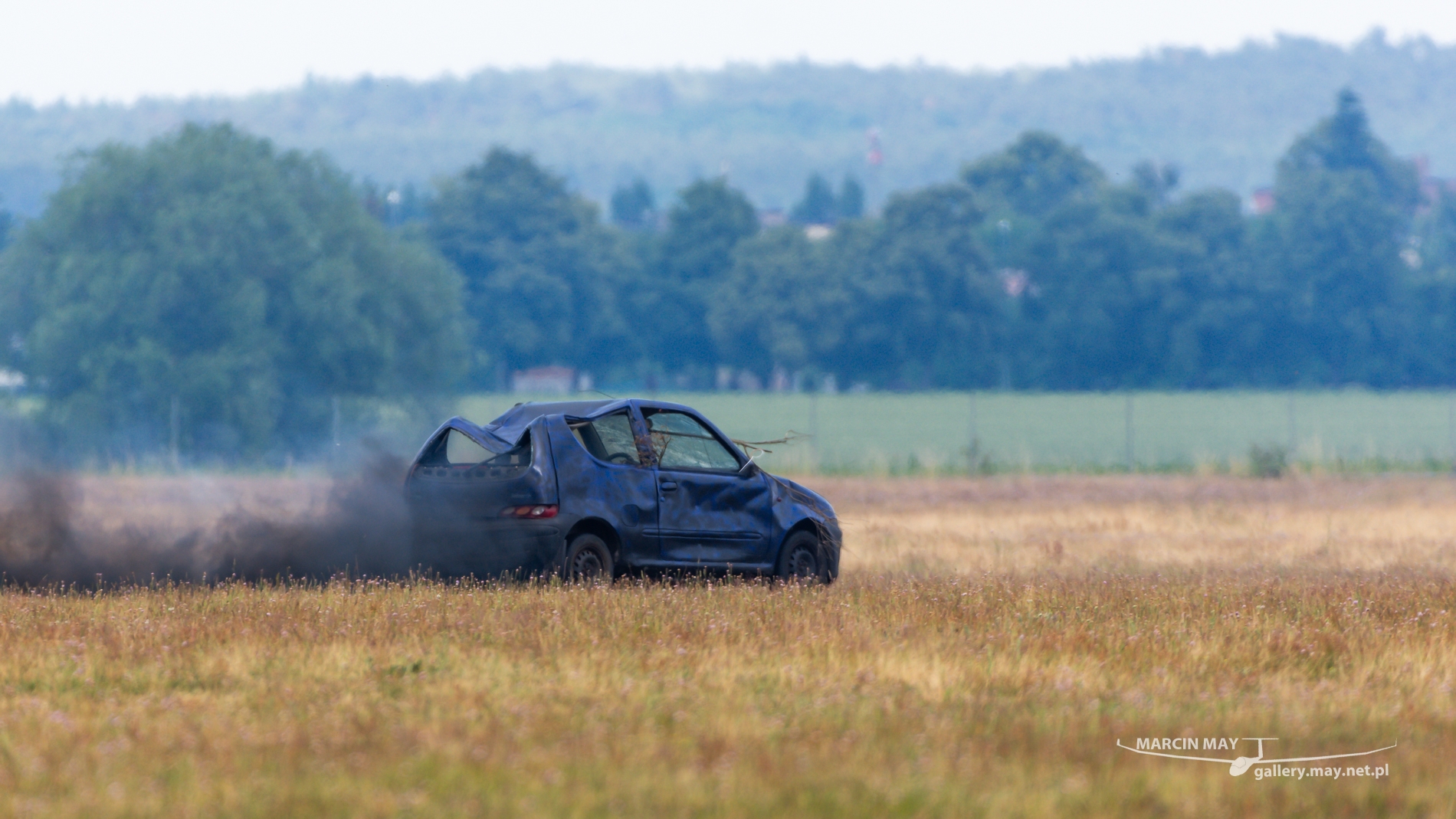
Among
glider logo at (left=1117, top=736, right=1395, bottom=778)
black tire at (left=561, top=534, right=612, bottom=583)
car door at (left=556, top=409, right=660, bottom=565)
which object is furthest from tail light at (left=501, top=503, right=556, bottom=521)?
glider logo at (left=1117, top=736, right=1395, bottom=778)

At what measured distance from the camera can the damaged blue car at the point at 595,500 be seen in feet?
45.1

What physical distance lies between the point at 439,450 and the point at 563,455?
51.7 inches

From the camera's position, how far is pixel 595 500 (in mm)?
13898

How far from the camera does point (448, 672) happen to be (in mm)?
10062

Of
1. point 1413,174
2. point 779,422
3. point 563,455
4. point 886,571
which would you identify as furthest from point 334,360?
point 1413,174

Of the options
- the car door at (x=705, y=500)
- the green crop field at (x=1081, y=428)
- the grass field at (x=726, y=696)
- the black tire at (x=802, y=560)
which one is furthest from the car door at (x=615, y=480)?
the green crop field at (x=1081, y=428)

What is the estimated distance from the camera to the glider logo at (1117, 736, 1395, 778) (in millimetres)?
7633

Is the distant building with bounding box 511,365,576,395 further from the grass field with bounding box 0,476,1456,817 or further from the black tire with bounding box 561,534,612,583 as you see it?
the black tire with bounding box 561,534,612,583

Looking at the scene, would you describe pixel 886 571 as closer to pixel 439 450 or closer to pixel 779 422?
pixel 439 450

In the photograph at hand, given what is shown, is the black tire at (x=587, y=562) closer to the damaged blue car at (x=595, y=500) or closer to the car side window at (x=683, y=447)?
the damaged blue car at (x=595, y=500)

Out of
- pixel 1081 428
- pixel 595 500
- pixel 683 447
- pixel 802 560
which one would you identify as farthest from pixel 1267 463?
pixel 1081 428

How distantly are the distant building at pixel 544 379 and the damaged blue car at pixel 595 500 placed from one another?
9893 cm

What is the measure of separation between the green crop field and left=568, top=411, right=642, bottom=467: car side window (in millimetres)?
25577

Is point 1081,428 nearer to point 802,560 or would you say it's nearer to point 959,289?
point 959,289
